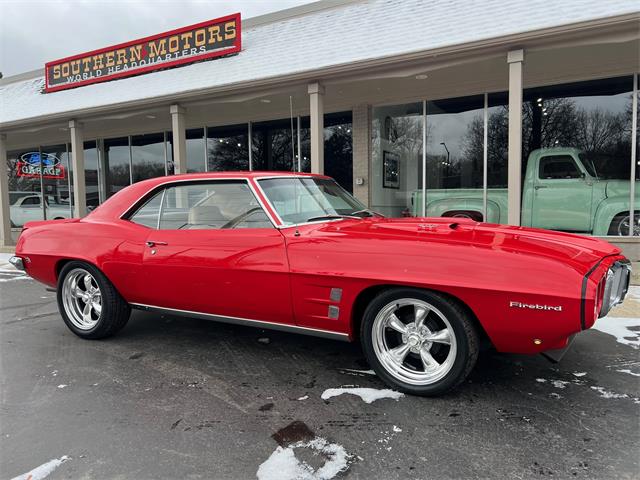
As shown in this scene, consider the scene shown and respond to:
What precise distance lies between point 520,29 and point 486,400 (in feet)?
18.3

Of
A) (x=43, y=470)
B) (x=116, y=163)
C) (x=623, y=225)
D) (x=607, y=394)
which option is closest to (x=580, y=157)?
(x=623, y=225)

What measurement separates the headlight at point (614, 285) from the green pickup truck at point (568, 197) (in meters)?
6.06

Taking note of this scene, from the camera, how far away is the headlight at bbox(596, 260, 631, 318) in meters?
2.64

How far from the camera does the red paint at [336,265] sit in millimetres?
2461

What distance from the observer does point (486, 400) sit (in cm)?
274

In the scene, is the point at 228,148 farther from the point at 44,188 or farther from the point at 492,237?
the point at 492,237

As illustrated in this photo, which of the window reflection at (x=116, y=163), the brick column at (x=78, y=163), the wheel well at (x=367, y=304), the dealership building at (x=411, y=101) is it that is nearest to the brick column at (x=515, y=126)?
the dealership building at (x=411, y=101)

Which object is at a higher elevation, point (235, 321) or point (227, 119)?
point (227, 119)

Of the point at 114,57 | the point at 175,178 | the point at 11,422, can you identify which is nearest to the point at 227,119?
the point at 114,57

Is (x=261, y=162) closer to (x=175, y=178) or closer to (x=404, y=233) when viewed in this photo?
(x=175, y=178)

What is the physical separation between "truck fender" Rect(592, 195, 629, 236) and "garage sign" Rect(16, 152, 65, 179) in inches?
652

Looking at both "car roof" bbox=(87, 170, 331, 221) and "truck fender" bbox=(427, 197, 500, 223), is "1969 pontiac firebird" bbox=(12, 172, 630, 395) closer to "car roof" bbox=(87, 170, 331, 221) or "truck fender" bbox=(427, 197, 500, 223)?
"car roof" bbox=(87, 170, 331, 221)

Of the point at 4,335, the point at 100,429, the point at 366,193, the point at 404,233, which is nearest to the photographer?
the point at 100,429

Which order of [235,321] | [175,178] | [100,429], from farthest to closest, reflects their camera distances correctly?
[175,178]
[235,321]
[100,429]
